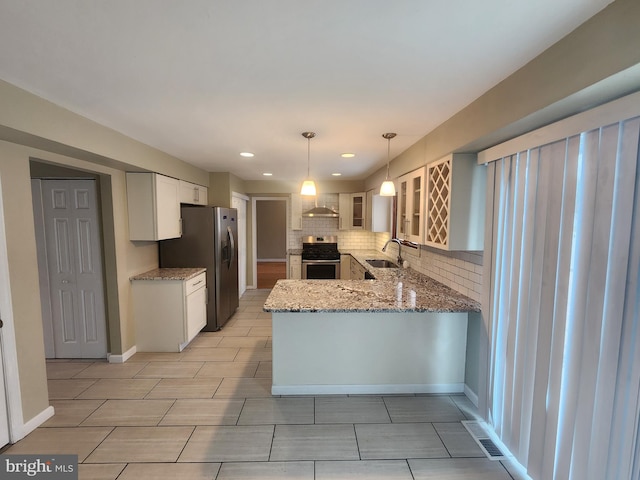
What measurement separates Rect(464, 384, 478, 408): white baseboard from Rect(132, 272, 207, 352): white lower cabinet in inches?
118

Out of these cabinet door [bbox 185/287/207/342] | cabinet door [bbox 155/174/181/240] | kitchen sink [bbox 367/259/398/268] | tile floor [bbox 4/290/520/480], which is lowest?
tile floor [bbox 4/290/520/480]

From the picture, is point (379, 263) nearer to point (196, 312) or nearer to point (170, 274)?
point (196, 312)

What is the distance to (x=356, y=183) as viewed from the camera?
5766 millimetres

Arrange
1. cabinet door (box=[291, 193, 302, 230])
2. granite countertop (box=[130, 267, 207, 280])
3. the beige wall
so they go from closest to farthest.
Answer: the beige wall → granite countertop (box=[130, 267, 207, 280]) → cabinet door (box=[291, 193, 302, 230])

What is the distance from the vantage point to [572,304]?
53.4 inches

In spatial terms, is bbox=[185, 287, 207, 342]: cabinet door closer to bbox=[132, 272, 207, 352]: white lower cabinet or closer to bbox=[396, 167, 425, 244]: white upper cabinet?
bbox=[132, 272, 207, 352]: white lower cabinet

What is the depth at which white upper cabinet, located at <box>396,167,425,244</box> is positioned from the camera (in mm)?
2778

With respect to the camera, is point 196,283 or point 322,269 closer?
point 196,283

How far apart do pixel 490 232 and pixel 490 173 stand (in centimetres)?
43

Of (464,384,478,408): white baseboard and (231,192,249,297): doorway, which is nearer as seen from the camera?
(464,384,478,408): white baseboard

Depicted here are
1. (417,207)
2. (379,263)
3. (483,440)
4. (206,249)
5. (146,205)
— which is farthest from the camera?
(379,263)

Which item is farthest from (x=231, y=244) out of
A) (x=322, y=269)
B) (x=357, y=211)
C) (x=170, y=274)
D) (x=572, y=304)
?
(x=572, y=304)

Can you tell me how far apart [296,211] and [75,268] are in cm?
359

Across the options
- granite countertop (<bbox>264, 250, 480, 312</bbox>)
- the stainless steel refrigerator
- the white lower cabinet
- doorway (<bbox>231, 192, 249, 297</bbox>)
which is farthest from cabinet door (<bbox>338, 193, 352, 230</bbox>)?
the white lower cabinet
